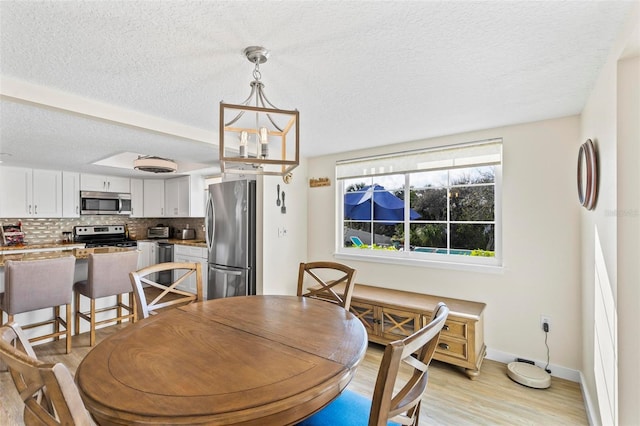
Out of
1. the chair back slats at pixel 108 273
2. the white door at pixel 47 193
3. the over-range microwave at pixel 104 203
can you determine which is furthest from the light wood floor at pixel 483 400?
the over-range microwave at pixel 104 203

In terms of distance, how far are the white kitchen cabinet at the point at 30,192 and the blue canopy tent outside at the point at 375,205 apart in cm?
472

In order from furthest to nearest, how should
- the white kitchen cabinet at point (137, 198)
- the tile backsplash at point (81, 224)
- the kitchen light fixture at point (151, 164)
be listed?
the white kitchen cabinet at point (137, 198) → the tile backsplash at point (81, 224) → the kitchen light fixture at point (151, 164)

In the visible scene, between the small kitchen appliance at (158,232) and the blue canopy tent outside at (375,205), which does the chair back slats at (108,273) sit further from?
the small kitchen appliance at (158,232)

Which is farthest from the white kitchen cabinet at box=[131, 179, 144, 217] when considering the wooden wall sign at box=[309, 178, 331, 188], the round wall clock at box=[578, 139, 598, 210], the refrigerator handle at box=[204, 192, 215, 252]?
the round wall clock at box=[578, 139, 598, 210]

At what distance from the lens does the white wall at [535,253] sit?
2.50 m

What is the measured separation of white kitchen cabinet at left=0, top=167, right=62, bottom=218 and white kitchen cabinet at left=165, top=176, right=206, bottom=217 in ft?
5.39

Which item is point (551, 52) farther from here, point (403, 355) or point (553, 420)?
point (553, 420)

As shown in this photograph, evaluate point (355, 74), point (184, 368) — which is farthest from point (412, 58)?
point (184, 368)

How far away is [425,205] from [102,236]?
568cm

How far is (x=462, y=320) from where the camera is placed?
2.55 meters

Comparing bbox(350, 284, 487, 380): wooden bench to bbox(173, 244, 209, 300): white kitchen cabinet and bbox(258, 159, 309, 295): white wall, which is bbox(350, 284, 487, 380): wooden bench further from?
bbox(173, 244, 209, 300): white kitchen cabinet

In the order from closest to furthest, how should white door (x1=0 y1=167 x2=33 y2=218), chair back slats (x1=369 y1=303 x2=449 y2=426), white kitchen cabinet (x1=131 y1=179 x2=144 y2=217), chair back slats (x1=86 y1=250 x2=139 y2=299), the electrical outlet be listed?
chair back slats (x1=369 y1=303 x2=449 y2=426)
the electrical outlet
chair back slats (x1=86 y1=250 x2=139 y2=299)
white door (x1=0 y1=167 x2=33 y2=218)
white kitchen cabinet (x1=131 y1=179 x2=144 y2=217)

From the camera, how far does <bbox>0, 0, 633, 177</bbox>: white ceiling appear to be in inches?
49.0

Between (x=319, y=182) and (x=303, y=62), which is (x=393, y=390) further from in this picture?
(x=319, y=182)
